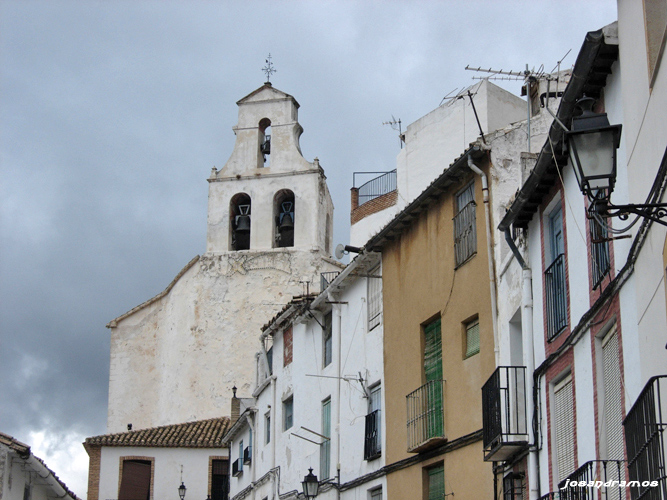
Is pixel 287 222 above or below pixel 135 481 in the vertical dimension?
above

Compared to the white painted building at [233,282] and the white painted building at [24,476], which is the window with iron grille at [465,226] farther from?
the white painted building at [233,282]

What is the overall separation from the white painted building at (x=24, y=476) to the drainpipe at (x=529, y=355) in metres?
17.1

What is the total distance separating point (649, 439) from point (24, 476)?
985 inches

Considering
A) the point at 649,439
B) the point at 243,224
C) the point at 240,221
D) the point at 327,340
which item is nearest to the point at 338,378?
the point at 327,340

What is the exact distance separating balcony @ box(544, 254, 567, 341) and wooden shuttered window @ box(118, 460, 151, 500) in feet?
83.9

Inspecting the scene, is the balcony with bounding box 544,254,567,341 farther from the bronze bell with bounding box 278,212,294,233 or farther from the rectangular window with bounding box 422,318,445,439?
the bronze bell with bounding box 278,212,294,233

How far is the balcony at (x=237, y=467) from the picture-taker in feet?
109

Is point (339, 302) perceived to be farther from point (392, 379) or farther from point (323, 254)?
point (323, 254)

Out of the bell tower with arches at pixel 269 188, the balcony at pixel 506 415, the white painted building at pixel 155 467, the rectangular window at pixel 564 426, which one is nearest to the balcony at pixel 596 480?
the rectangular window at pixel 564 426

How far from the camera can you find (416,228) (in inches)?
831

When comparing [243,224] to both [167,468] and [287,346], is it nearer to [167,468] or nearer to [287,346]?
[167,468]

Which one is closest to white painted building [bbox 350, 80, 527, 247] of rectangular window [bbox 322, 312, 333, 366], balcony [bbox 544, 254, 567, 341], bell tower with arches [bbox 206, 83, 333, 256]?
rectangular window [bbox 322, 312, 333, 366]

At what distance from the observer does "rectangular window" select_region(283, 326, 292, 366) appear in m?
28.7

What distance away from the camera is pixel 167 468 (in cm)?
3756
